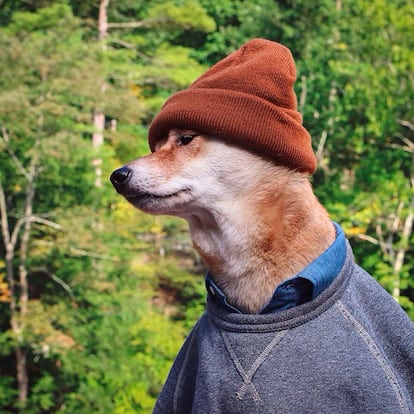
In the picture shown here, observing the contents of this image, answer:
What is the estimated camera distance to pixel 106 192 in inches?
475

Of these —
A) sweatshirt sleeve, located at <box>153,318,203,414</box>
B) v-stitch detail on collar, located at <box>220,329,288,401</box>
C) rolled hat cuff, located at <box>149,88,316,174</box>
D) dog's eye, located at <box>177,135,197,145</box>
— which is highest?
rolled hat cuff, located at <box>149,88,316,174</box>

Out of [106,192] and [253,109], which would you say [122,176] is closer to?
[253,109]

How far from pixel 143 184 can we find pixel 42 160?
390 inches

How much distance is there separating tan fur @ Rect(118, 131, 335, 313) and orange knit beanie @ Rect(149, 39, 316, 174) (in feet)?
0.17

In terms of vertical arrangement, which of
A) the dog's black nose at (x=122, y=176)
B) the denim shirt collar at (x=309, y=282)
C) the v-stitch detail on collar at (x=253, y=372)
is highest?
the dog's black nose at (x=122, y=176)

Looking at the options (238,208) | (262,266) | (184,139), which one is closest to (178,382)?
(262,266)

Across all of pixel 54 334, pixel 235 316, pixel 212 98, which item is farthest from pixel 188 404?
pixel 54 334

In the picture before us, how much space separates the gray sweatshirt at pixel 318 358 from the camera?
1.34 meters

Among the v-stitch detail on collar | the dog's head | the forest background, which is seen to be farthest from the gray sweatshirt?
the forest background

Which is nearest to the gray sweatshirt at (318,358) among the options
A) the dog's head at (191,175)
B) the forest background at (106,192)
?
the dog's head at (191,175)

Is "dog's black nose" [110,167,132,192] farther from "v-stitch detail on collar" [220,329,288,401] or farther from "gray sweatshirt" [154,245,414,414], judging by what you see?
"v-stitch detail on collar" [220,329,288,401]

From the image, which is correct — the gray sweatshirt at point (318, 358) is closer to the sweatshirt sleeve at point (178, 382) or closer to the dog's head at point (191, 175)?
the sweatshirt sleeve at point (178, 382)

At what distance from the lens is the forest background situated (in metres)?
10.1

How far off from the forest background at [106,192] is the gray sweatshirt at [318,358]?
7814mm
